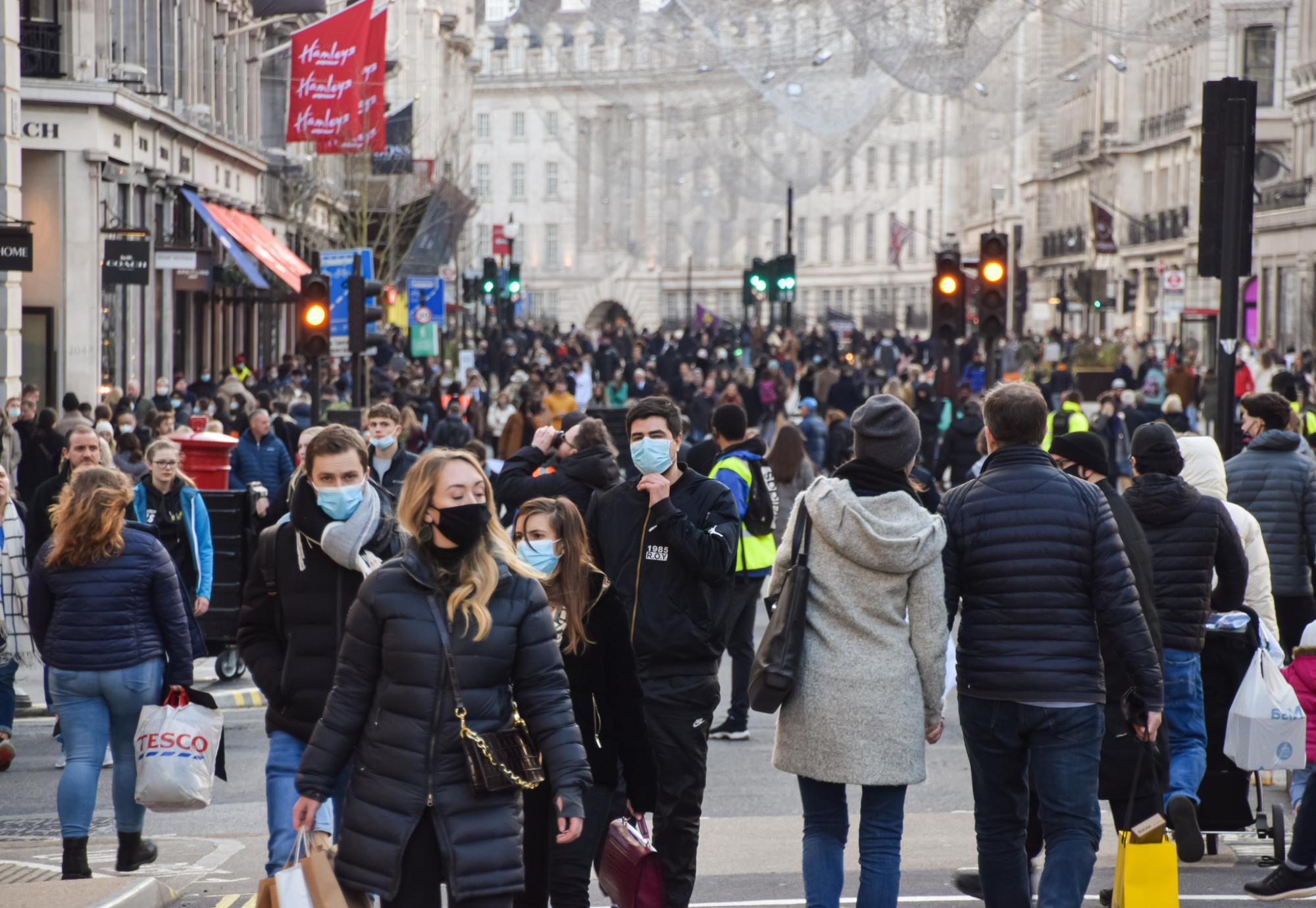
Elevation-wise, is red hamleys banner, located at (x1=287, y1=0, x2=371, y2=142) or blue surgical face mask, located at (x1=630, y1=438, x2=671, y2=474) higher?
red hamleys banner, located at (x1=287, y1=0, x2=371, y2=142)

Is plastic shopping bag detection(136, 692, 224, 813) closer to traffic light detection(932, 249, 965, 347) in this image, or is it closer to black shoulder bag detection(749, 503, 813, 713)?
black shoulder bag detection(749, 503, 813, 713)

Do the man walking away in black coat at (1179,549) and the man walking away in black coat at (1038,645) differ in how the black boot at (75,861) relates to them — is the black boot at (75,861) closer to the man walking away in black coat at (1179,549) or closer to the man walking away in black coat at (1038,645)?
the man walking away in black coat at (1038,645)

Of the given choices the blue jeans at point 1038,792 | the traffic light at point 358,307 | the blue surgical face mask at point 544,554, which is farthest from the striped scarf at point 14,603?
the traffic light at point 358,307

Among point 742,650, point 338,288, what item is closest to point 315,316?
point 338,288

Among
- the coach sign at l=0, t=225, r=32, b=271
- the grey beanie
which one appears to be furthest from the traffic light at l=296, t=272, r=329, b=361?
the grey beanie

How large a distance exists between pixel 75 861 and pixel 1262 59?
57.5 meters

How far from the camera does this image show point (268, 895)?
473 centimetres

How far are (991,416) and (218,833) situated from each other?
4.56 meters

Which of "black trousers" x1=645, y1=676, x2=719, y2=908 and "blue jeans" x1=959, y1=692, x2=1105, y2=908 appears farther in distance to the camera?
"black trousers" x1=645, y1=676, x2=719, y2=908

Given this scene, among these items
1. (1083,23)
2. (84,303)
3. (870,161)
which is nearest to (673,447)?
(1083,23)

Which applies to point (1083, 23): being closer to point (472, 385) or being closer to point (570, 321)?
point (472, 385)

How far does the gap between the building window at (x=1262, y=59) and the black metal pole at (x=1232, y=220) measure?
50245 mm

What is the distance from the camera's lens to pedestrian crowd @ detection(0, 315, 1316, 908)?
16.0 feet

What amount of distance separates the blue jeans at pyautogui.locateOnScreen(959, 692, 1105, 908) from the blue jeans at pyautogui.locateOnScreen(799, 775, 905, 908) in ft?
1.16
